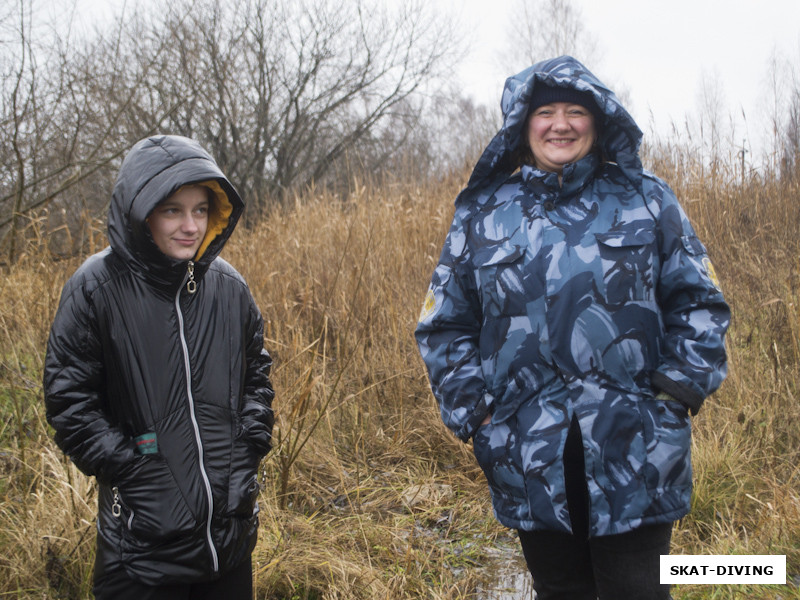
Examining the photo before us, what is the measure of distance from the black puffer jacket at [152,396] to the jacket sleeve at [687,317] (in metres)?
1.10

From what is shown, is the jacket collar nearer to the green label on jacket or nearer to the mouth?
the mouth

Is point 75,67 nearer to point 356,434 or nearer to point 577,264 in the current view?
point 356,434

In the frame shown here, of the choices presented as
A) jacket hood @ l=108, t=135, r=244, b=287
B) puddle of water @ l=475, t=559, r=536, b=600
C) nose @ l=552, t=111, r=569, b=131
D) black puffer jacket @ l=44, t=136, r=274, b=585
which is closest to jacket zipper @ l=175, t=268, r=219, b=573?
black puffer jacket @ l=44, t=136, r=274, b=585

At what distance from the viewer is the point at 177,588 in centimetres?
164

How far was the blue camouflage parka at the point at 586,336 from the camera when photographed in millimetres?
1626

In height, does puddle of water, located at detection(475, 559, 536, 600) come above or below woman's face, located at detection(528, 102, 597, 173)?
below

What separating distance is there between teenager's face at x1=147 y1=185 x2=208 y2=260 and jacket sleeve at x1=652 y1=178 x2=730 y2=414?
1194 millimetres

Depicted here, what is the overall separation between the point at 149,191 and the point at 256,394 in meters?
0.63

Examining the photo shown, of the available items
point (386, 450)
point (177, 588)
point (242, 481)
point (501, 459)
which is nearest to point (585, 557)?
point (501, 459)

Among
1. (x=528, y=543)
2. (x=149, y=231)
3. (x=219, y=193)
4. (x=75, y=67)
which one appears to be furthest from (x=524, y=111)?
(x=75, y=67)

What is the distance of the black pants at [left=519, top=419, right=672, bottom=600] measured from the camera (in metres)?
1.65

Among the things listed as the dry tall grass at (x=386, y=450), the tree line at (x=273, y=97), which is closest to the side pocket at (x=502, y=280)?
the dry tall grass at (x=386, y=450)

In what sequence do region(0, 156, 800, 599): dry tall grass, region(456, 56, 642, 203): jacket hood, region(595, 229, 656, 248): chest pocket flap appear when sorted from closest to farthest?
1. region(595, 229, 656, 248): chest pocket flap
2. region(456, 56, 642, 203): jacket hood
3. region(0, 156, 800, 599): dry tall grass

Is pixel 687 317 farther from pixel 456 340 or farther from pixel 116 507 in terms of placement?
pixel 116 507
